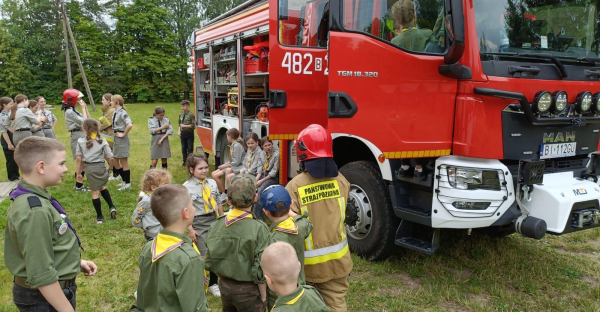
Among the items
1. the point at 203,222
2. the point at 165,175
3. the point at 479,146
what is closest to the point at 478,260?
the point at 479,146

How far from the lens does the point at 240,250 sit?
8.77 ft

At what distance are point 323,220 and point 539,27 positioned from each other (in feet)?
8.98

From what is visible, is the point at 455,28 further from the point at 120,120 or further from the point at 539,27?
the point at 120,120

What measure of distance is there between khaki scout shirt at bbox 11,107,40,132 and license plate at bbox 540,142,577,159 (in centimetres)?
A: 841

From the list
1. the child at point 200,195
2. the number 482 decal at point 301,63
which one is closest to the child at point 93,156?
the child at point 200,195

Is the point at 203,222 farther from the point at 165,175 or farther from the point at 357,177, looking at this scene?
the point at 357,177

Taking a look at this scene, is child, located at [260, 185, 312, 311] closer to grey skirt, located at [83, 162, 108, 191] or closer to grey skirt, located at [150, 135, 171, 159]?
grey skirt, located at [83, 162, 108, 191]

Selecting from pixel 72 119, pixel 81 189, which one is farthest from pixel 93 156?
pixel 81 189

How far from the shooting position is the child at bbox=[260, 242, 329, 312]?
6.48 ft

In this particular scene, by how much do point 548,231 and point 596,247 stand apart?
7.66 ft

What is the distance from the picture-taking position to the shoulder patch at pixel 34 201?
2.12m

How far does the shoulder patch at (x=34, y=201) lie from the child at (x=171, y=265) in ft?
1.73

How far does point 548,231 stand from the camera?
3.59m

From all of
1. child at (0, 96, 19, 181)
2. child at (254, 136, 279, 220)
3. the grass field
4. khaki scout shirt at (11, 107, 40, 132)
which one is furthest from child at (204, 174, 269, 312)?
child at (0, 96, 19, 181)
